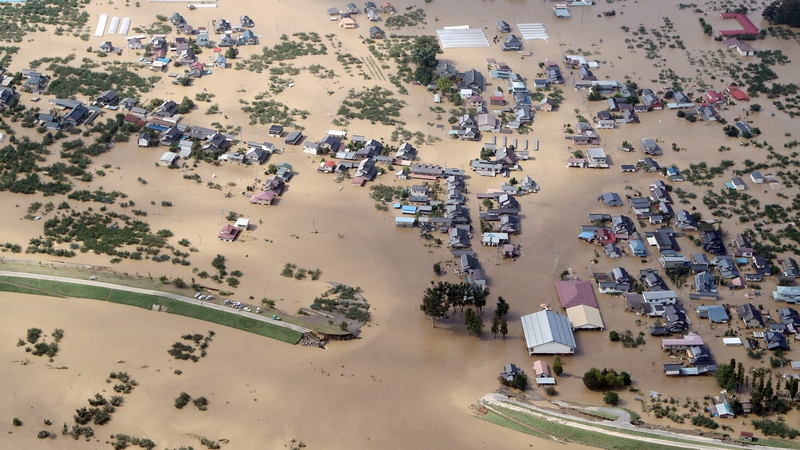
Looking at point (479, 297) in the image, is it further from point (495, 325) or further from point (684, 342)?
point (684, 342)

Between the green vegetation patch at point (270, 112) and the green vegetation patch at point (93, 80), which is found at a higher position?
the green vegetation patch at point (270, 112)

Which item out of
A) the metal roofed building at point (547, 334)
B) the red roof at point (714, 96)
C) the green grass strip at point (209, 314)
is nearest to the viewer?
the green grass strip at point (209, 314)

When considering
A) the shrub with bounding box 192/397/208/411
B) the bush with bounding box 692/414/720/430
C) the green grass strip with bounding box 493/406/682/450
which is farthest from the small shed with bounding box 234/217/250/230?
the bush with bounding box 692/414/720/430

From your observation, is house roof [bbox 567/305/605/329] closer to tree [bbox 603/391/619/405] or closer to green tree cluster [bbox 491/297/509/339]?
green tree cluster [bbox 491/297/509/339]

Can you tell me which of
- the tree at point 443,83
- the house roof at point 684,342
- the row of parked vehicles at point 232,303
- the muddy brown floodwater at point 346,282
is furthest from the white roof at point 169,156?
the house roof at point 684,342

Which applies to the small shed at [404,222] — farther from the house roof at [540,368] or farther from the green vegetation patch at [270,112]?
the green vegetation patch at [270,112]

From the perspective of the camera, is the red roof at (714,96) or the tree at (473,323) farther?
the red roof at (714,96)

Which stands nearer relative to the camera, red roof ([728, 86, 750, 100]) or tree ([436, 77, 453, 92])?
tree ([436, 77, 453, 92])

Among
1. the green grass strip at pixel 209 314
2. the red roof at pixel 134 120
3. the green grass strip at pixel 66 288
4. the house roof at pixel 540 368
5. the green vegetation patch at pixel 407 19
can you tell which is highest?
the green vegetation patch at pixel 407 19
